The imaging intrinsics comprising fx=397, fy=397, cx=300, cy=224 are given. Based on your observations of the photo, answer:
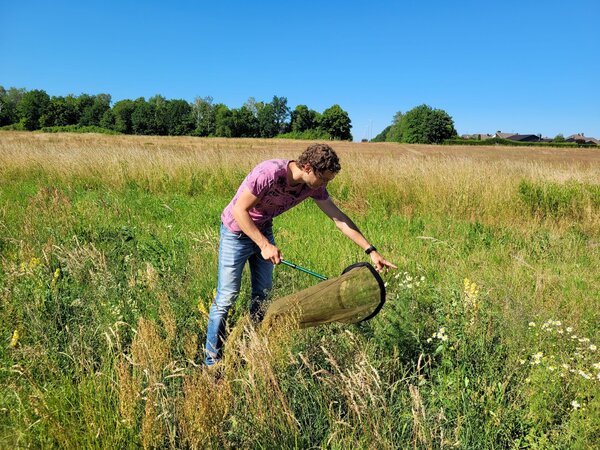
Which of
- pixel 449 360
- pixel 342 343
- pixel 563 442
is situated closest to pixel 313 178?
pixel 342 343

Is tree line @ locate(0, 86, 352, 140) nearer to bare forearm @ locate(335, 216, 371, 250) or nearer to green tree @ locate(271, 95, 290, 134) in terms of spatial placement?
green tree @ locate(271, 95, 290, 134)

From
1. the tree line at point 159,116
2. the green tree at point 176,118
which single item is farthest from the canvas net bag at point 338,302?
the green tree at point 176,118

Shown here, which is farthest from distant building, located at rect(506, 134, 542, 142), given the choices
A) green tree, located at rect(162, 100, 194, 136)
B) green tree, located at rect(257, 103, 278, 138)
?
green tree, located at rect(162, 100, 194, 136)

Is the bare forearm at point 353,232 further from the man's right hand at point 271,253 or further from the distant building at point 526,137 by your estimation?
the distant building at point 526,137

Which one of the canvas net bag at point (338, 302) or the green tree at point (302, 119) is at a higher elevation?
the green tree at point (302, 119)

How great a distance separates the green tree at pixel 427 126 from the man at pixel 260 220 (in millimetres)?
75252

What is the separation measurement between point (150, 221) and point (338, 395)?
15.8 feet

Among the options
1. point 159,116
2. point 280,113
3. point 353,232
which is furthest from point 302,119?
point 353,232

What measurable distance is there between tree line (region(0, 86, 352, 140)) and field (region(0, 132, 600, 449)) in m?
70.6

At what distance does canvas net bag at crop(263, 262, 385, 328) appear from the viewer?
2312mm

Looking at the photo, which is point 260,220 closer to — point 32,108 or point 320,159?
point 320,159

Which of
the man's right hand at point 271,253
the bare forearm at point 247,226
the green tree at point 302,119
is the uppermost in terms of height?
the green tree at point 302,119

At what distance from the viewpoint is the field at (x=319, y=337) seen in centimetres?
176

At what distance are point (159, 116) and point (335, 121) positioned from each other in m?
39.3
